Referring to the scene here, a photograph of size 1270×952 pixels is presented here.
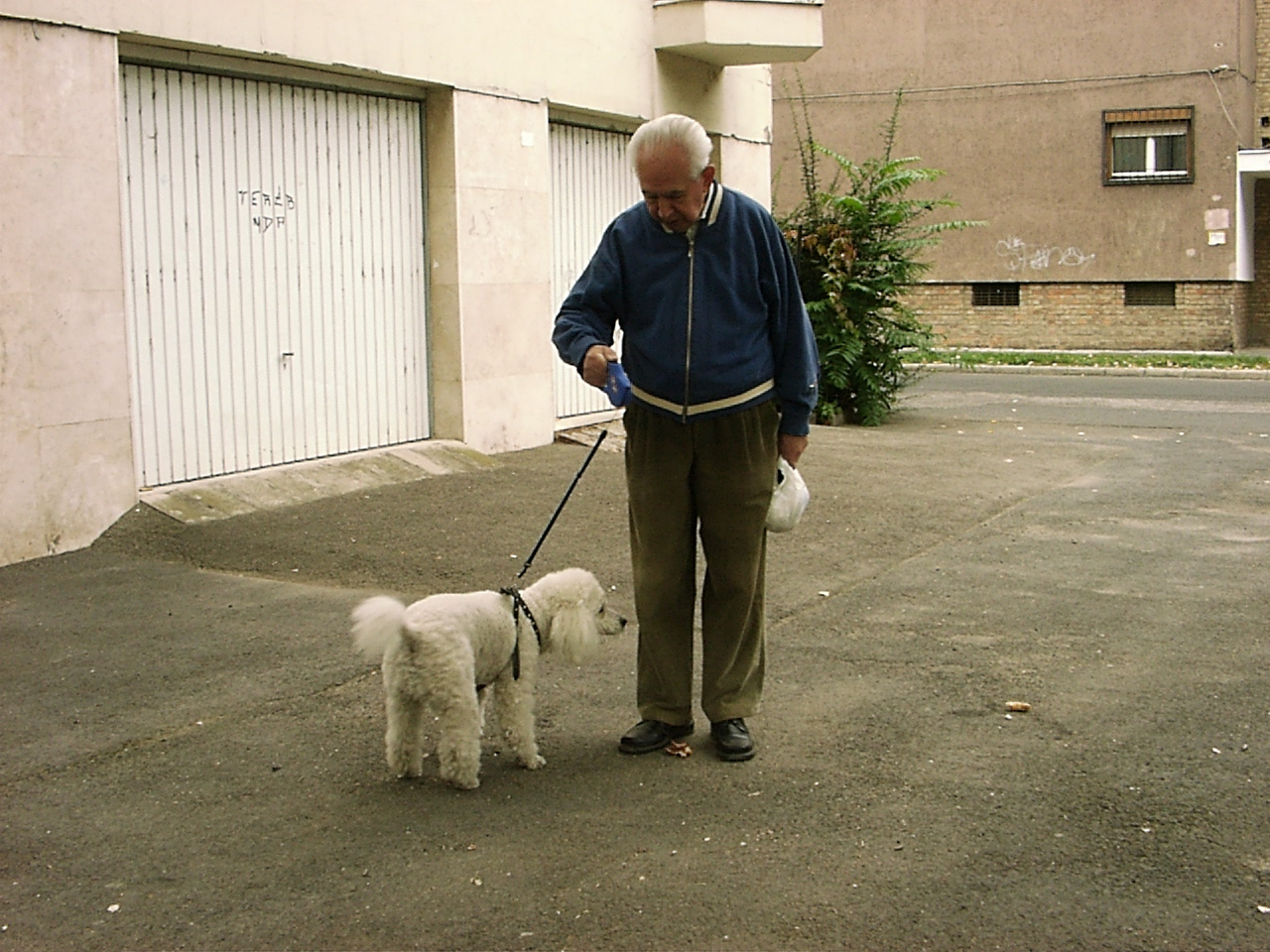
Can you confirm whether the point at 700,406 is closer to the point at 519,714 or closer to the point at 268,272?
the point at 519,714

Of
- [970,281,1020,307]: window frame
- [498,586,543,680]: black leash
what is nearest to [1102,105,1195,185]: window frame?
[970,281,1020,307]: window frame

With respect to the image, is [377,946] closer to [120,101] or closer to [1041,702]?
[1041,702]

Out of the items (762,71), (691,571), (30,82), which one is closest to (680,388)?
(691,571)

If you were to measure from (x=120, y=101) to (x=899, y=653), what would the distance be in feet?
17.9

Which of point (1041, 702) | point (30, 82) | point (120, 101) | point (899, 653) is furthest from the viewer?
point (120, 101)

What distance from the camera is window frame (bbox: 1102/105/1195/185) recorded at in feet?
87.7

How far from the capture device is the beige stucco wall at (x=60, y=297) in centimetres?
788

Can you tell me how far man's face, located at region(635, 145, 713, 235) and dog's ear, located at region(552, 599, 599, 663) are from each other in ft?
4.16

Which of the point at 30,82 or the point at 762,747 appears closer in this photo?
the point at 762,747

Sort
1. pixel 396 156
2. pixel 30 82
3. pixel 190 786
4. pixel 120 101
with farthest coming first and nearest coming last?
pixel 396 156 < pixel 120 101 < pixel 30 82 < pixel 190 786

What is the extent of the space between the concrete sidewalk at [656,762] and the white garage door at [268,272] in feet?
3.10

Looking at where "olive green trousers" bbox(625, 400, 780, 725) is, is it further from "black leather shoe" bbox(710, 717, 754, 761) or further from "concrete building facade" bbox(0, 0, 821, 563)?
"concrete building facade" bbox(0, 0, 821, 563)

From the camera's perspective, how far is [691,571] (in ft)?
16.9

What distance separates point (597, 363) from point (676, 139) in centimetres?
73
